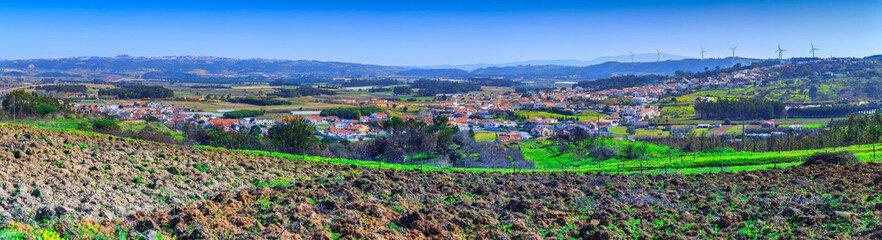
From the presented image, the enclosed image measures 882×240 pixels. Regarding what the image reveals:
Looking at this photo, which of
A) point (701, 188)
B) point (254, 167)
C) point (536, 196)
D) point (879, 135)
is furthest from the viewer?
point (879, 135)

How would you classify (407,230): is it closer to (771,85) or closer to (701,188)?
(701,188)

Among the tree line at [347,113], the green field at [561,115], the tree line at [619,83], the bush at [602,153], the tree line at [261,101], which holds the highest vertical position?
the tree line at [619,83]

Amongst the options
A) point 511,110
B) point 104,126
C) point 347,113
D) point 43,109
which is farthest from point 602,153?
point 511,110

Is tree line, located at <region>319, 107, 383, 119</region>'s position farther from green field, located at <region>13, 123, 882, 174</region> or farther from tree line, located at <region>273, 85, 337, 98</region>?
green field, located at <region>13, 123, 882, 174</region>

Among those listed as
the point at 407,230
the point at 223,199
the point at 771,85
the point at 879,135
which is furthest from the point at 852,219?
the point at 771,85

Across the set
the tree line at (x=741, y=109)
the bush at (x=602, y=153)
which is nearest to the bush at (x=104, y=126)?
the bush at (x=602, y=153)

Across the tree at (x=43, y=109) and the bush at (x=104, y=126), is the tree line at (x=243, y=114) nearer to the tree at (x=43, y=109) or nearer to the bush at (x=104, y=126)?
the tree at (x=43, y=109)

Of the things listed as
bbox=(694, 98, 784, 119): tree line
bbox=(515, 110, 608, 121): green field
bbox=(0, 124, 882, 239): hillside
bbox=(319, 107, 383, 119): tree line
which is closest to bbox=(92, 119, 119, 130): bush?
bbox=(0, 124, 882, 239): hillside

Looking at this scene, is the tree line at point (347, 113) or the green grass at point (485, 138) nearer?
the green grass at point (485, 138)
